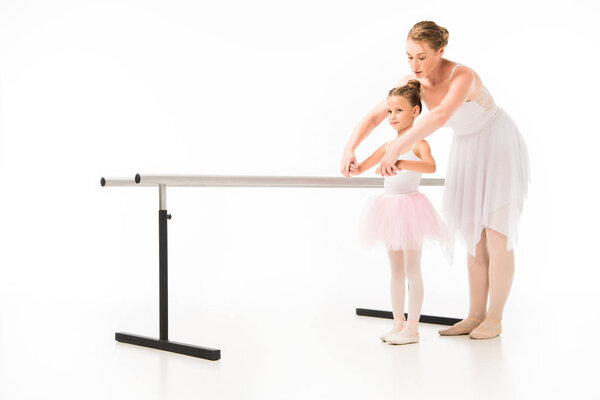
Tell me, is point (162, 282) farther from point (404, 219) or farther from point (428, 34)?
point (428, 34)

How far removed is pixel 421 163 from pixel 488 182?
439 mm

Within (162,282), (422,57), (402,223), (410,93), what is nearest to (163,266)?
(162,282)

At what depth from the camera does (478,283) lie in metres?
3.19

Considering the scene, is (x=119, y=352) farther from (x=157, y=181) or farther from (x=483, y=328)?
(x=483, y=328)

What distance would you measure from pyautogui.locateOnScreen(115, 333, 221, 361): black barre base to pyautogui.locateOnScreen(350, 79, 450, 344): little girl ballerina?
0.71m

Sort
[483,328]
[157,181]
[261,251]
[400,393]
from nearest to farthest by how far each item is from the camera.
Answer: [400,393] → [157,181] → [483,328] → [261,251]

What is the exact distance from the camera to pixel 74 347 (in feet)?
9.45

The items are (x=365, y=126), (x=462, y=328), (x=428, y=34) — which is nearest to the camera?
(x=428, y=34)


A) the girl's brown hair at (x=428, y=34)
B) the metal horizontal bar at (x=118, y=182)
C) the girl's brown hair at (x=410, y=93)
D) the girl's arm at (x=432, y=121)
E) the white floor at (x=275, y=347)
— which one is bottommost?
the white floor at (x=275, y=347)

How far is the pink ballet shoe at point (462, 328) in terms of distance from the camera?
3117mm

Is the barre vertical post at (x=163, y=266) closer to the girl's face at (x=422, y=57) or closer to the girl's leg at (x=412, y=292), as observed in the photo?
the girl's leg at (x=412, y=292)

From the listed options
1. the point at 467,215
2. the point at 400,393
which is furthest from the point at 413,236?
the point at 400,393

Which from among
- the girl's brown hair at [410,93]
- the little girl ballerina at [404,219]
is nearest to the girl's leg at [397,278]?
the little girl ballerina at [404,219]

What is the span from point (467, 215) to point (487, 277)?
298mm
